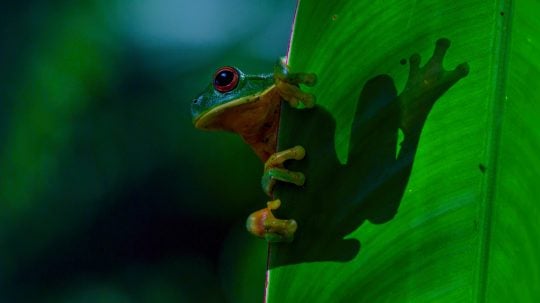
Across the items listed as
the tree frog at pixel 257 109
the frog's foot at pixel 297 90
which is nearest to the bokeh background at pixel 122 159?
the tree frog at pixel 257 109

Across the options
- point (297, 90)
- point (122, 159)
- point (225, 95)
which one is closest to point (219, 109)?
point (225, 95)

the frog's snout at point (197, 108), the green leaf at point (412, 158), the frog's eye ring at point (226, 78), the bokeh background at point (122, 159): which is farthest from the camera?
the bokeh background at point (122, 159)

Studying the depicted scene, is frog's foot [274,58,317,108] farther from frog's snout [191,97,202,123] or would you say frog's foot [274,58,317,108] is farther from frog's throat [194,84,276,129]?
frog's snout [191,97,202,123]

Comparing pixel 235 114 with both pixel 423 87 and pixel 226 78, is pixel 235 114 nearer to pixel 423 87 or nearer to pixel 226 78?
pixel 226 78

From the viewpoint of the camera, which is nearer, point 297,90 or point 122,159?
point 297,90

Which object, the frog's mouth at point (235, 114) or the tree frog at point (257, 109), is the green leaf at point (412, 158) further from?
the frog's mouth at point (235, 114)

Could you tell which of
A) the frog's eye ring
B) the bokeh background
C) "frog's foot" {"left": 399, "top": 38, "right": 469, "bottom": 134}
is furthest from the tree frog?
the bokeh background
